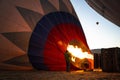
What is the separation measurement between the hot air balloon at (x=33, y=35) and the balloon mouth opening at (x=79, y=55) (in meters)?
0.44

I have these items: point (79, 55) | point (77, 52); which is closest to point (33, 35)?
point (77, 52)

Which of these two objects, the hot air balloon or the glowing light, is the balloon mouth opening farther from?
the hot air balloon

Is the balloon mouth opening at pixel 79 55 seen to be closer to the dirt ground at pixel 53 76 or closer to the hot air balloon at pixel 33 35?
the hot air balloon at pixel 33 35

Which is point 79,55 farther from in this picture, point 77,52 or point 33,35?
point 33,35

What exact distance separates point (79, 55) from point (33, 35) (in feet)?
14.8

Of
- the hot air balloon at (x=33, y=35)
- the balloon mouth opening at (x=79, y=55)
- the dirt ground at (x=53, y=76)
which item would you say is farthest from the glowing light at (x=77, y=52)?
Result: the dirt ground at (x=53, y=76)

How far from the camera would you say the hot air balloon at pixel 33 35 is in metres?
15.2

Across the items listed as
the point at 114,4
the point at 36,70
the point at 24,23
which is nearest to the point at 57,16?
the point at 24,23

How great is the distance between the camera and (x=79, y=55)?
18672 millimetres

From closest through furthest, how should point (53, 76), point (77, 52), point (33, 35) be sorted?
point (53, 76) → point (33, 35) → point (77, 52)

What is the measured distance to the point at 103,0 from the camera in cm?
3069

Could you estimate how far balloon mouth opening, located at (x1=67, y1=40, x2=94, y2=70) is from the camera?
1786cm

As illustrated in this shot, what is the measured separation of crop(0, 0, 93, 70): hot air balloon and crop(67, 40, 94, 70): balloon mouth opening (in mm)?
436

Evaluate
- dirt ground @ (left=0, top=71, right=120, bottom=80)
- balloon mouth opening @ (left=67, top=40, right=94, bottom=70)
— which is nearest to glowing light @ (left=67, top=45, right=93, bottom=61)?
balloon mouth opening @ (left=67, top=40, right=94, bottom=70)
